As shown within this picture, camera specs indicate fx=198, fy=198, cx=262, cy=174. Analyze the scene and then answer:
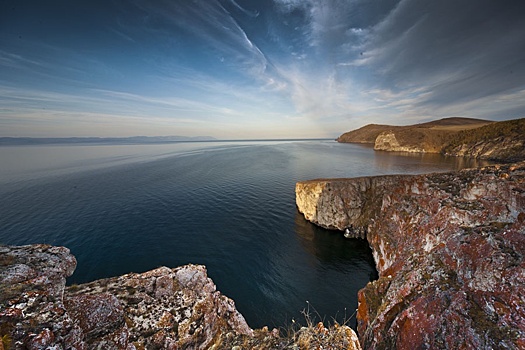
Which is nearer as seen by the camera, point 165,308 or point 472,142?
point 165,308

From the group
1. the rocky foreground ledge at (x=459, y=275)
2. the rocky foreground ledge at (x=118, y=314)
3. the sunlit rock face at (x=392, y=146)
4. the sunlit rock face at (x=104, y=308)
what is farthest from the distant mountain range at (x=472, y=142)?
the sunlit rock face at (x=104, y=308)

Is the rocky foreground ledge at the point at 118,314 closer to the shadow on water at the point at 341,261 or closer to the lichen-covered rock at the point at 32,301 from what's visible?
the lichen-covered rock at the point at 32,301

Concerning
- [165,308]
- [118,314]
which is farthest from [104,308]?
[165,308]

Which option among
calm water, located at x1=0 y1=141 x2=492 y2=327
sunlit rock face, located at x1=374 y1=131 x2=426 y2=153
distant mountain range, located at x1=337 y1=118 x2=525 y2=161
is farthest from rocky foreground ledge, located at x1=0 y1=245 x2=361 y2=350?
sunlit rock face, located at x1=374 y1=131 x2=426 y2=153

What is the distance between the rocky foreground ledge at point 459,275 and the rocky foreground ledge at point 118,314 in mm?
6286

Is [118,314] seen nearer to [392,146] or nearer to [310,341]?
[310,341]

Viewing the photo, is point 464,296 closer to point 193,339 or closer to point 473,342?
point 473,342

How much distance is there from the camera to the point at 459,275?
34.8ft

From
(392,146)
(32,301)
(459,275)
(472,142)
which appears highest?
(472,142)

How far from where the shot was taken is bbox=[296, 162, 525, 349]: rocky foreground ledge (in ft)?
28.0

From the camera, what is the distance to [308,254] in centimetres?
2948

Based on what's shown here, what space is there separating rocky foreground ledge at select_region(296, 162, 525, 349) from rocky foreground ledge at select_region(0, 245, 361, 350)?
6.29m

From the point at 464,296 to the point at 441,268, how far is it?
2.03m

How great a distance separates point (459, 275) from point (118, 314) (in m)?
16.0
